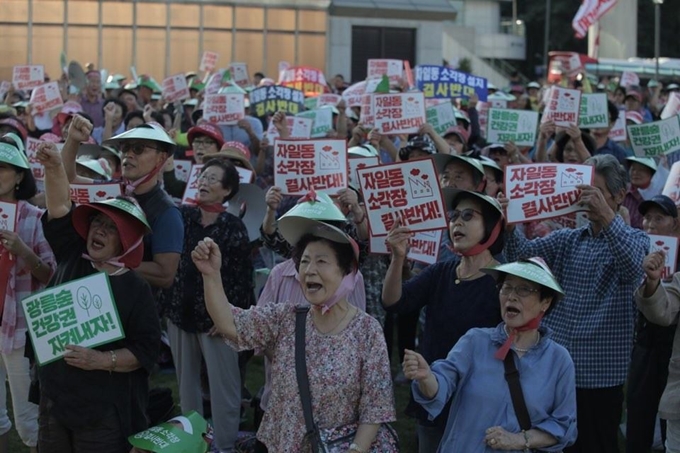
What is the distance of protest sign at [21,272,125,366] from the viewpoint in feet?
17.1

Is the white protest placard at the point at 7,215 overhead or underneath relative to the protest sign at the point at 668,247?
overhead

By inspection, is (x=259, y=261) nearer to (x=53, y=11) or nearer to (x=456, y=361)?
(x=456, y=361)

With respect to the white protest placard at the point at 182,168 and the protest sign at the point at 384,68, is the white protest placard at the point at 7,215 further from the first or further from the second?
the protest sign at the point at 384,68

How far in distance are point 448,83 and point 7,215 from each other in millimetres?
11518

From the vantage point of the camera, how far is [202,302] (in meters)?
7.37

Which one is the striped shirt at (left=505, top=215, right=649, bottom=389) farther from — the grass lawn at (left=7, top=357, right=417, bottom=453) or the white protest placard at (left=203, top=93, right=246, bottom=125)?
the white protest placard at (left=203, top=93, right=246, bottom=125)

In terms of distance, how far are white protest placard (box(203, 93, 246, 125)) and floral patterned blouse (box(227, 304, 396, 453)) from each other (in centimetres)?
830

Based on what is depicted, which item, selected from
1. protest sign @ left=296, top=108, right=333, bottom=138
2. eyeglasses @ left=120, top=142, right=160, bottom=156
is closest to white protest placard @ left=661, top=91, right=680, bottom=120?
protest sign @ left=296, top=108, right=333, bottom=138

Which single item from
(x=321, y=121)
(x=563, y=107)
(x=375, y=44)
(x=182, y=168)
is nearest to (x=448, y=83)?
(x=321, y=121)

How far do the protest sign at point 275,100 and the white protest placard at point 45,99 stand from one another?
2.88 metres

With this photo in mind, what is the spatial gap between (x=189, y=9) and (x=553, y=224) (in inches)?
1032

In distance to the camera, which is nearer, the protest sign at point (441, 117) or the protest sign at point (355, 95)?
the protest sign at point (441, 117)

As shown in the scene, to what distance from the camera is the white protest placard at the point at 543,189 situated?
6445 millimetres

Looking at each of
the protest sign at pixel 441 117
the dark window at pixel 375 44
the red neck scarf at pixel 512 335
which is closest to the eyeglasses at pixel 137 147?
the red neck scarf at pixel 512 335
